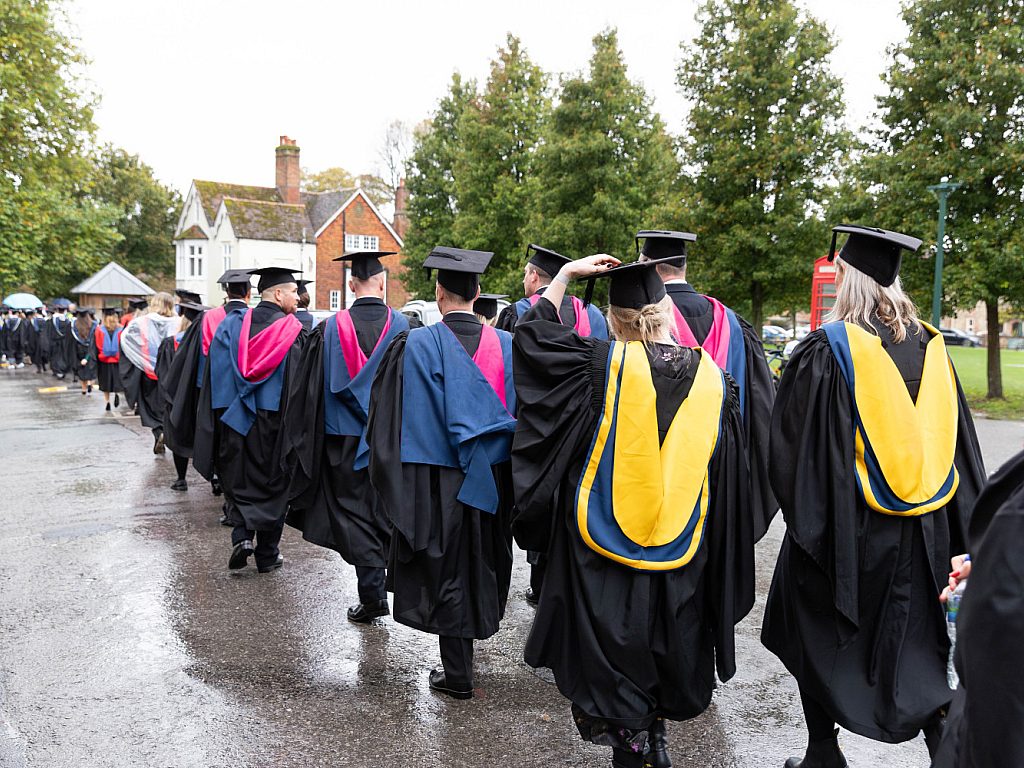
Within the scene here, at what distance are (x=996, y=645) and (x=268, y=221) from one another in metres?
48.6

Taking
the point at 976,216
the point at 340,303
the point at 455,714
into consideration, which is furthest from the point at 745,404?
the point at 340,303

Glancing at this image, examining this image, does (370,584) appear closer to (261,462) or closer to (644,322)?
(261,462)

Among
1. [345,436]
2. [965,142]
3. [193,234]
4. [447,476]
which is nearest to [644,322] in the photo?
[447,476]

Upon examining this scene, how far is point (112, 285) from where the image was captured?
38.0 m

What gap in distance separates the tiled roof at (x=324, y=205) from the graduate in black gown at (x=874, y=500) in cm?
4599

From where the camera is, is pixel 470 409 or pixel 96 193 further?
pixel 96 193

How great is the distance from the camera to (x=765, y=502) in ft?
14.3

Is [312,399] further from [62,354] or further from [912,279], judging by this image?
[62,354]

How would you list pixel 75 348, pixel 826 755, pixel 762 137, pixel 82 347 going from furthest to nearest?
pixel 75 348 → pixel 82 347 → pixel 762 137 → pixel 826 755

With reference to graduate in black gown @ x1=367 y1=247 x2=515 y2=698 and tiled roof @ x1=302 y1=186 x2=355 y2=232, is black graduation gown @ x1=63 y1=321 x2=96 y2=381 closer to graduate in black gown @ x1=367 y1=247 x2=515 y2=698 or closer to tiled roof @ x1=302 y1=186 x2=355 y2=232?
graduate in black gown @ x1=367 y1=247 x2=515 y2=698

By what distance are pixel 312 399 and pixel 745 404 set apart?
258 cm

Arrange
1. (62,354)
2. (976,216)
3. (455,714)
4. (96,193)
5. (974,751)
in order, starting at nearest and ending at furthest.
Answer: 1. (974,751)
2. (455,714)
3. (976,216)
4. (62,354)
5. (96,193)

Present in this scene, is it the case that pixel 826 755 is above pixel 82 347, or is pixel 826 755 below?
below

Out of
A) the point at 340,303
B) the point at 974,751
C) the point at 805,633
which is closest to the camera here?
the point at 974,751
